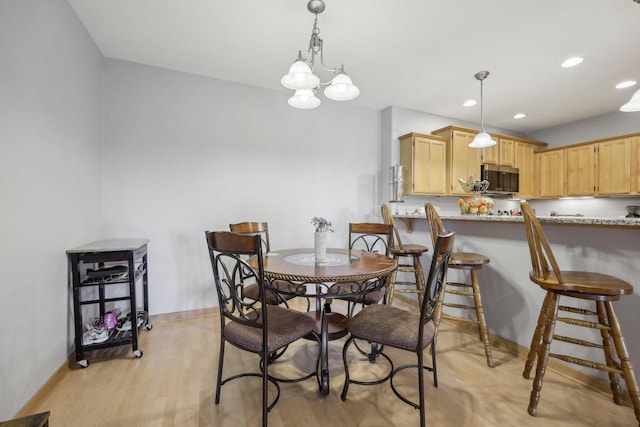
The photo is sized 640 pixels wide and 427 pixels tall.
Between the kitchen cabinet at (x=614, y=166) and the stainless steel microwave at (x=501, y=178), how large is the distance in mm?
1058

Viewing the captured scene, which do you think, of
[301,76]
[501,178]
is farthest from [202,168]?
[501,178]

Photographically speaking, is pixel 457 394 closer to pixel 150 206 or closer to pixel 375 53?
pixel 375 53

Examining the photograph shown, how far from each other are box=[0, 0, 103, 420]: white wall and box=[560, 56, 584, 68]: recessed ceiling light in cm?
425

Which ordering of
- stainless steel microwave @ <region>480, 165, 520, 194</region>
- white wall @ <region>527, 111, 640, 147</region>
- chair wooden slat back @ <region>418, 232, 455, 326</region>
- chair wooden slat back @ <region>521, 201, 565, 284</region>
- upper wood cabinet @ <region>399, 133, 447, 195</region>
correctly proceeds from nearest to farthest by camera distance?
chair wooden slat back @ <region>418, 232, 455, 326</region>
chair wooden slat back @ <region>521, 201, 565, 284</region>
upper wood cabinet @ <region>399, 133, 447, 195</region>
white wall @ <region>527, 111, 640, 147</region>
stainless steel microwave @ <region>480, 165, 520, 194</region>

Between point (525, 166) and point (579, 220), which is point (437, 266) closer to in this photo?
point (579, 220)

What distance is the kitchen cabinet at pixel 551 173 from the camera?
4680mm

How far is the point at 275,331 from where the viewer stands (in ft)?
4.69

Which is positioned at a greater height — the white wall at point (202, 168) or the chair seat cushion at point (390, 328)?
the white wall at point (202, 168)

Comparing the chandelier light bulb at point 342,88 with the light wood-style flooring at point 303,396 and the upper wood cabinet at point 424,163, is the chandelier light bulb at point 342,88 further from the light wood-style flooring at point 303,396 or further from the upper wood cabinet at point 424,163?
the upper wood cabinet at point 424,163

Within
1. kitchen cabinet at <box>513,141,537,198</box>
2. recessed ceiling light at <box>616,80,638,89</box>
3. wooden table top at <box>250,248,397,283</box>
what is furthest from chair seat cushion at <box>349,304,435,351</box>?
kitchen cabinet at <box>513,141,537,198</box>

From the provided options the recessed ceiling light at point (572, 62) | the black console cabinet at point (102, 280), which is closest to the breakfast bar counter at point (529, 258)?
the recessed ceiling light at point (572, 62)

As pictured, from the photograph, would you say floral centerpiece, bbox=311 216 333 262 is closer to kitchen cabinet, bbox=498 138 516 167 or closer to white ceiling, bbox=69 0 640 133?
white ceiling, bbox=69 0 640 133

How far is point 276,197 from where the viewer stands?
3291mm

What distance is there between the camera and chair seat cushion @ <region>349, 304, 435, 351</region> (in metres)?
1.38
